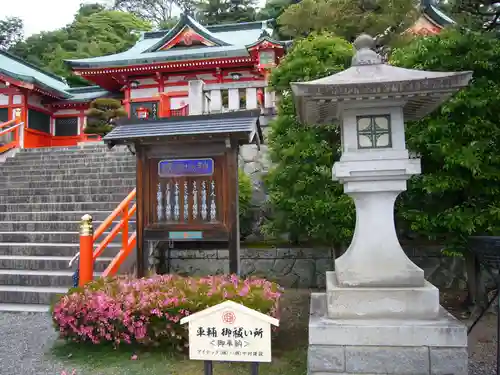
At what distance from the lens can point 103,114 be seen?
15.5m

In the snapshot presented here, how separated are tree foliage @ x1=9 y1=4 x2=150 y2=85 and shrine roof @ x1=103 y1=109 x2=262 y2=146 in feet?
90.8

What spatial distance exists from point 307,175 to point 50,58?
32792 millimetres

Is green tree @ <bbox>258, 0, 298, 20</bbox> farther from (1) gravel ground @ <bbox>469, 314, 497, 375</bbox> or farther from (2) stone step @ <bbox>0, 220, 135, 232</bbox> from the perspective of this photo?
(1) gravel ground @ <bbox>469, 314, 497, 375</bbox>

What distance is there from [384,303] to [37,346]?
156 inches

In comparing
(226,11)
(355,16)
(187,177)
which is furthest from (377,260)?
(226,11)

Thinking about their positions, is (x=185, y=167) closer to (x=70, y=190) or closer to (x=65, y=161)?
(x=70, y=190)

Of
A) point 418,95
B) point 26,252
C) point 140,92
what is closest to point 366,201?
point 418,95

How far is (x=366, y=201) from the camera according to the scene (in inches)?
157

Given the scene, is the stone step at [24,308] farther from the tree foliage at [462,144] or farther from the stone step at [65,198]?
the tree foliage at [462,144]

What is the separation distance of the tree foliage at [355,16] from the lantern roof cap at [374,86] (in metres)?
9.65

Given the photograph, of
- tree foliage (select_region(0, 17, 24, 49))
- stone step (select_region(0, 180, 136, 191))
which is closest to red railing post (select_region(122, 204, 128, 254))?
stone step (select_region(0, 180, 136, 191))

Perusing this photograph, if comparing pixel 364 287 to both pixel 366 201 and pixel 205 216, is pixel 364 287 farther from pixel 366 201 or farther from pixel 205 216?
pixel 205 216

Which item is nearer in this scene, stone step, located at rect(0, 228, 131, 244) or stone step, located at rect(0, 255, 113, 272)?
Result: stone step, located at rect(0, 255, 113, 272)

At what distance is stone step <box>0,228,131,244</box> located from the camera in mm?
7559
